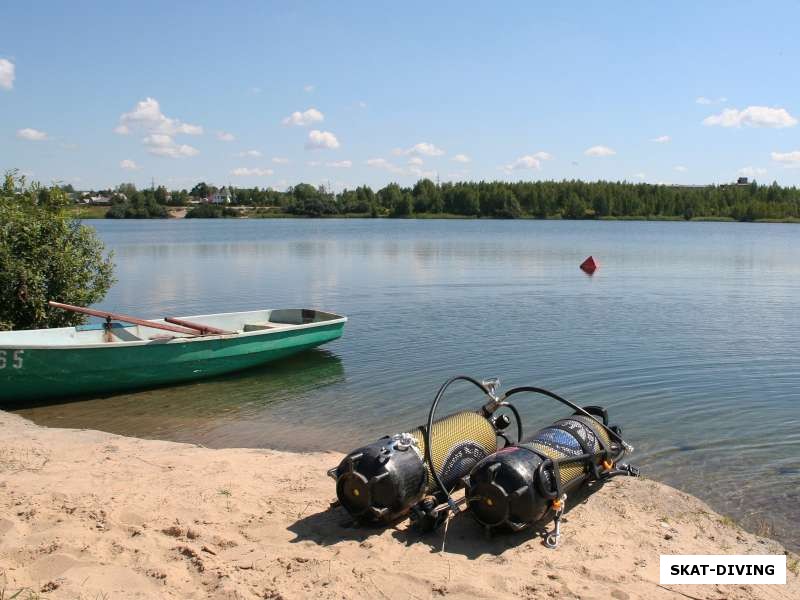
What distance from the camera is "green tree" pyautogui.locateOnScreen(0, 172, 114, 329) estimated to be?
13562 millimetres

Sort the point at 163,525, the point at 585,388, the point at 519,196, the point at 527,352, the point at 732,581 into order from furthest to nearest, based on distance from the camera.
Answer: the point at 519,196
the point at 527,352
the point at 585,388
the point at 163,525
the point at 732,581

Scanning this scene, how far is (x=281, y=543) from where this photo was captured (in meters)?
6.01

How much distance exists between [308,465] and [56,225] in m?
9.33

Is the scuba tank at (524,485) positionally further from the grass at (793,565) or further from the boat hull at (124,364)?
the boat hull at (124,364)

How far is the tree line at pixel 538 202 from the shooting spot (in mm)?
138000

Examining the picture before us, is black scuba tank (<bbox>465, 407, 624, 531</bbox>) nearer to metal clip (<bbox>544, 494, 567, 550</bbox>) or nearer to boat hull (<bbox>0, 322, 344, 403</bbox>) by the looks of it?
metal clip (<bbox>544, 494, 567, 550</bbox>)

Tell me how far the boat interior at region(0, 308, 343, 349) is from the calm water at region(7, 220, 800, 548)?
3.60 feet

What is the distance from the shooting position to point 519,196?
491 feet

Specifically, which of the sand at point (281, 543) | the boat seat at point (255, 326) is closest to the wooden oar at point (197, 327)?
the boat seat at point (255, 326)

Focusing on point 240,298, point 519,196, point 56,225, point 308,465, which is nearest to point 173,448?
point 308,465

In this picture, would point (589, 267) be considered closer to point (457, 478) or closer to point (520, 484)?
point (457, 478)

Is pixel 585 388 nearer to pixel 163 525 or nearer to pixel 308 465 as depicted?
pixel 308 465

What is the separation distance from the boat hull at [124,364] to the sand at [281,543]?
4.01m

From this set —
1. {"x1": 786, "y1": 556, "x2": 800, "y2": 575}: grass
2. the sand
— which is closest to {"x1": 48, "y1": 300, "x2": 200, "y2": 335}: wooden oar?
the sand
